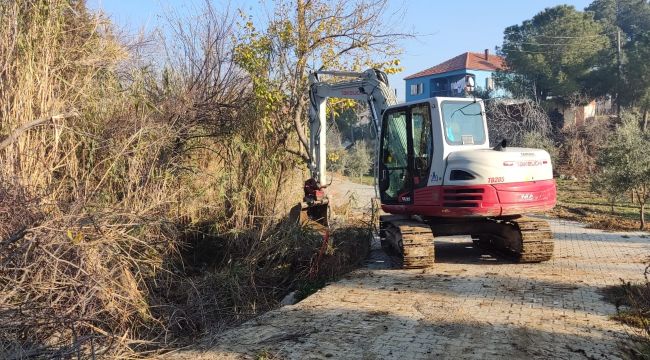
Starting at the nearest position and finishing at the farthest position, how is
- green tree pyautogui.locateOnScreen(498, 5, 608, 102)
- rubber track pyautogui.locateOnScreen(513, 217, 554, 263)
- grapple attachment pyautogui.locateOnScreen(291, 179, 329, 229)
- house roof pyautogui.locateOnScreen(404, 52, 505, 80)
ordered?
rubber track pyautogui.locateOnScreen(513, 217, 554, 263) < grapple attachment pyautogui.locateOnScreen(291, 179, 329, 229) < green tree pyautogui.locateOnScreen(498, 5, 608, 102) < house roof pyautogui.locateOnScreen(404, 52, 505, 80)

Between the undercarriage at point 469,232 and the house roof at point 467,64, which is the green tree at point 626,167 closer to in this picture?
the undercarriage at point 469,232

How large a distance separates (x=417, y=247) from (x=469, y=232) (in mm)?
1376

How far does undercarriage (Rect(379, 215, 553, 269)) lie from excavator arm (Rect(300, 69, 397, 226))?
1.16 m

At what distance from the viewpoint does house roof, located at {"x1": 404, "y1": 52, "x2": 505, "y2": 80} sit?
49.3m

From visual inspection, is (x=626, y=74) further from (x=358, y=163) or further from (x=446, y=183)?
(x=446, y=183)

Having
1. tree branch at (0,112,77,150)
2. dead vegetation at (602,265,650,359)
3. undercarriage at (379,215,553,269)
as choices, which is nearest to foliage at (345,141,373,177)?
undercarriage at (379,215,553,269)

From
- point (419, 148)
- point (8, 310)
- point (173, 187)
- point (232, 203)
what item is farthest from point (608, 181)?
point (8, 310)

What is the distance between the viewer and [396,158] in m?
8.32

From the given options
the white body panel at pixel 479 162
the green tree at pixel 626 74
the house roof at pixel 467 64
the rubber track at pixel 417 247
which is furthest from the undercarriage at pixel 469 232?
the house roof at pixel 467 64

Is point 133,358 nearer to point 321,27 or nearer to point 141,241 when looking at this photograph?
point 141,241

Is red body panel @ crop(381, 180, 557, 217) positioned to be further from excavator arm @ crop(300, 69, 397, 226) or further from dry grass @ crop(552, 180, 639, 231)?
dry grass @ crop(552, 180, 639, 231)

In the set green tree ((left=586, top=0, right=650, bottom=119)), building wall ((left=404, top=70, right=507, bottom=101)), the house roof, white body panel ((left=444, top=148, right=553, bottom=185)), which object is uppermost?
the house roof

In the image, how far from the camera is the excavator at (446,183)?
7.14m

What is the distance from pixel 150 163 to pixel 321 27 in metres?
5.67
